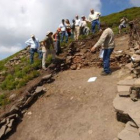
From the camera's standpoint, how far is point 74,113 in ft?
34.4

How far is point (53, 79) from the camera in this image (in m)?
14.6

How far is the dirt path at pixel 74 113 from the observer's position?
29.5ft

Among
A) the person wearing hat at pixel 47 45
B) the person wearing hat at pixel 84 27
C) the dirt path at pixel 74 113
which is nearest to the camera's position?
the dirt path at pixel 74 113

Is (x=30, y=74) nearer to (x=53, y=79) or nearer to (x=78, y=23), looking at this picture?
(x=53, y=79)

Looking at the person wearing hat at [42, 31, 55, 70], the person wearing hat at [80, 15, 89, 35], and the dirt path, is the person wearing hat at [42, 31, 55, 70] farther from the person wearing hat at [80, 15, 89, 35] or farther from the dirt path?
the person wearing hat at [80, 15, 89, 35]

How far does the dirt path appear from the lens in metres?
9.00

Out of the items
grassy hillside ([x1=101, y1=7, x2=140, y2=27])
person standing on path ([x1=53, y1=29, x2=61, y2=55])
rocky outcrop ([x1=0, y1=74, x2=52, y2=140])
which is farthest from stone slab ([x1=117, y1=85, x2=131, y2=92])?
grassy hillside ([x1=101, y1=7, x2=140, y2=27])

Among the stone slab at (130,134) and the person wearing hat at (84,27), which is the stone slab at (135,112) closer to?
the stone slab at (130,134)

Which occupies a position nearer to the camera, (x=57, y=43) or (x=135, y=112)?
(x=135, y=112)

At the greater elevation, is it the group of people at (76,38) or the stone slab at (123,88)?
the group of people at (76,38)

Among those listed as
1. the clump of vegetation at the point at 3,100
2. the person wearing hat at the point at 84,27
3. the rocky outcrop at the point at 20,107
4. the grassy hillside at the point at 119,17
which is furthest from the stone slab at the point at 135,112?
the grassy hillside at the point at 119,17

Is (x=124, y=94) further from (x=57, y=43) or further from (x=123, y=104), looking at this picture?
(x=57, y=43)

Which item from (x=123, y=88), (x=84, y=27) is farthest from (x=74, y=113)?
(x=84, y=27)

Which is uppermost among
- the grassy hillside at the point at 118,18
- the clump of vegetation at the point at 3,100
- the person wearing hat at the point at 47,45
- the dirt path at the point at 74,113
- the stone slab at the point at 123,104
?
the grassy hillside at the point at 118,18
